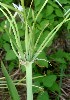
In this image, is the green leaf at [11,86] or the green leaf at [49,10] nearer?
the green leaf at [11,86]

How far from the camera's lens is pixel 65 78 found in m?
1.97

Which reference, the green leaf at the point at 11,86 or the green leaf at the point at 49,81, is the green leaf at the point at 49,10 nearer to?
the green leaf at the point at 49,81

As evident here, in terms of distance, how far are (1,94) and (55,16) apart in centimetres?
60

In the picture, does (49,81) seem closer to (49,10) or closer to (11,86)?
(49,10)

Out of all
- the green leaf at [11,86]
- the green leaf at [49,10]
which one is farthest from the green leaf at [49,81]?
the green leaf at [11,86]

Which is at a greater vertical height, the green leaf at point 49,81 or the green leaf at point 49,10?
the green leaf at point 49,10

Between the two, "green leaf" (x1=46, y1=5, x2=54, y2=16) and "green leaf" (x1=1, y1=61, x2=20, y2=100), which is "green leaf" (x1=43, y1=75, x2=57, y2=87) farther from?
"green leaf" (x1=1, y1=61, x2=20, y2=100)

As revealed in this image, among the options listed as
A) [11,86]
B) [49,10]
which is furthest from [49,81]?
[11,86]

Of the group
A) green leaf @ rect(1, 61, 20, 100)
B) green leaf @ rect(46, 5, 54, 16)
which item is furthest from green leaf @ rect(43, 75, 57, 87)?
green leaf @ rect(1, 61, 20, 100)

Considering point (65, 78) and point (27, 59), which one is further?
point (65, 78)

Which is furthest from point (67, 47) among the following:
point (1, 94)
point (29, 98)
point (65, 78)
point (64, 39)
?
point (29, 98)

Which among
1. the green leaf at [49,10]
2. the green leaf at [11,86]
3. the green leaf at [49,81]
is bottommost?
the green leaf at [49,81]

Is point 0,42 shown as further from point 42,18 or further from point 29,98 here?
point 29,98

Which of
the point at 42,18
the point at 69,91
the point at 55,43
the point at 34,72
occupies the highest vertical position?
the point at 42,18
